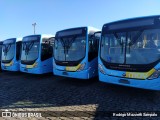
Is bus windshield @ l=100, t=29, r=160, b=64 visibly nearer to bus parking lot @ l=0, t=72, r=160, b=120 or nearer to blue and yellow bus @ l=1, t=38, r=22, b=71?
bus parking lot @ l=0, t=72, r=160, b=120

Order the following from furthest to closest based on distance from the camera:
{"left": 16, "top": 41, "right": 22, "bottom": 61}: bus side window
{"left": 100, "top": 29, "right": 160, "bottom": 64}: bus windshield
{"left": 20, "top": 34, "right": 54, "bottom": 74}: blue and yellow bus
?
{"left": 16, "top": 41, "right": 22, "bottom": 61}: bus side window → {"left": 20, "top": 34, "right": 54, "bottom": 74}: blue and yellow bus → {"left": 100, "top": 29, "right": 160, "bottom": 64}: bus windshield

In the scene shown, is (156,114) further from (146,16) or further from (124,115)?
(146,16)

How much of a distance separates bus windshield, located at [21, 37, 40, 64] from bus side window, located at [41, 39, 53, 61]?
1.05 feet

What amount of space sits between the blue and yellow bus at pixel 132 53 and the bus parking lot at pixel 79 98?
57 centimetres

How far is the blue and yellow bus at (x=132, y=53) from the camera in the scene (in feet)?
20.7

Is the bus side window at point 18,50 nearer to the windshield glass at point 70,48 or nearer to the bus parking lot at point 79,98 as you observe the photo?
the windshield glass at point 70,48

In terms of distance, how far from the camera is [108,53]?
7727mm

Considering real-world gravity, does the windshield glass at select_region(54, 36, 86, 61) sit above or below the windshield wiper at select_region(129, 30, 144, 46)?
below

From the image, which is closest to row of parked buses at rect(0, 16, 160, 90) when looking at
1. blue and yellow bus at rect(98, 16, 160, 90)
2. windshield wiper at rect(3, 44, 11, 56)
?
blue and yellow bus at rect(98, 16, 160, 90)

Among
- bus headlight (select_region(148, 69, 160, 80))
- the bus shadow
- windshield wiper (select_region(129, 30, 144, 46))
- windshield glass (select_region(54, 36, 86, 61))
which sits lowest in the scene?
the bus shadow

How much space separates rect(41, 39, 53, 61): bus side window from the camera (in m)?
A: 11.0

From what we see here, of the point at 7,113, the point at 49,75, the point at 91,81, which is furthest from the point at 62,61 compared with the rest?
the point at 7,113

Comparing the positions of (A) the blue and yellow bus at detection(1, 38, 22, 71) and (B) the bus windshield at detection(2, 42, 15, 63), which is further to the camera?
(B) the bus windshield at detection(2, 42, 15, 63)

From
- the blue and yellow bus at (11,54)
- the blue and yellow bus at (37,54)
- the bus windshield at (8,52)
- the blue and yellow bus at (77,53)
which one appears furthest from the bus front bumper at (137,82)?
the bus windshield at (8,52)
